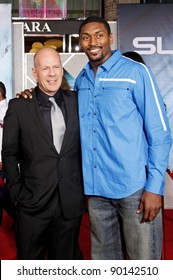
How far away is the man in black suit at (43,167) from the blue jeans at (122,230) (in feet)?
0.32

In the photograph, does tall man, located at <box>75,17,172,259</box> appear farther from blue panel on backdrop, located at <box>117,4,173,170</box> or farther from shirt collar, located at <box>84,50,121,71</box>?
blue panel on backdrop, located at <box>117,4,173,170</box>

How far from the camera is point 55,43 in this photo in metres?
5.23

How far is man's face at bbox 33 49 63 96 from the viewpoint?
169cm

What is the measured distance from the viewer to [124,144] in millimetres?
1616

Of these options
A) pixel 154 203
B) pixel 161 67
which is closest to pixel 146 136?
pixel 154 203

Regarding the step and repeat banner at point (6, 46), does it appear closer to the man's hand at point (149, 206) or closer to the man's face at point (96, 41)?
A: the man's face at point (96, 41)

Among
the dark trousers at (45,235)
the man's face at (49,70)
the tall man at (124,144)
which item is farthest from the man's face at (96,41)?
the dark trousers at (45,235)

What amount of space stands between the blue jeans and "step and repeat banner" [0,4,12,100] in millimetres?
3569

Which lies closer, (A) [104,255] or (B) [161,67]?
(A) [104,255]

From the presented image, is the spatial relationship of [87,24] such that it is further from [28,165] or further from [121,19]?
[121,19]

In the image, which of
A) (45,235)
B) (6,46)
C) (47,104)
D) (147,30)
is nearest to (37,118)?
(47,104)

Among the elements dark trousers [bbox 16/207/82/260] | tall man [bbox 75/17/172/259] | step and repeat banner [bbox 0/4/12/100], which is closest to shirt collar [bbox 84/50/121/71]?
tall man [bbox 75/17/172/259]

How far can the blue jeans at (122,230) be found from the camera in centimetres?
164
